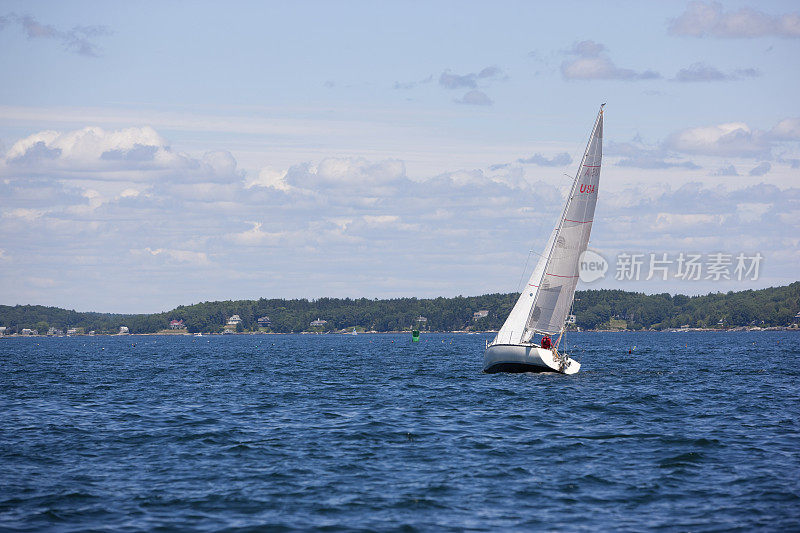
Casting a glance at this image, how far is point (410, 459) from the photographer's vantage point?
2469cm

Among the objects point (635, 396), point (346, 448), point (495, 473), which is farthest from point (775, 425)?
point (346, 448)

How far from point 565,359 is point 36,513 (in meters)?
33.9

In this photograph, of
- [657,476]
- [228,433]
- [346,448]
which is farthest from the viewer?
[228,433]

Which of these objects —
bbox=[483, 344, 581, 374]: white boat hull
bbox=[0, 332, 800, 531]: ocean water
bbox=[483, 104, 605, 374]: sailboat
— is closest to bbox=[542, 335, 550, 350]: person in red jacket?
bbox=[483, 104, 605, 374]: sailboat

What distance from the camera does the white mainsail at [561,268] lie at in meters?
46.9

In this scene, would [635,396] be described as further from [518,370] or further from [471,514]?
[471,514]

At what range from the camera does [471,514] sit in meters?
18.4

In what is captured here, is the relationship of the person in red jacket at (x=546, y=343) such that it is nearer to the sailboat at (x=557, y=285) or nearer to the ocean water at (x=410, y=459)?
the sailboat at (x=557, y=285)

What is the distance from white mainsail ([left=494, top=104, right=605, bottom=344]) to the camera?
4691cm

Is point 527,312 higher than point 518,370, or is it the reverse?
point 527,312

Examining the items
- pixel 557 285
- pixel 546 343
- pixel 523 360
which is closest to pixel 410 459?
pixel 523 360

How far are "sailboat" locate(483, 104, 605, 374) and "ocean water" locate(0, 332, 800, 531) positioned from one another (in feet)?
9.46

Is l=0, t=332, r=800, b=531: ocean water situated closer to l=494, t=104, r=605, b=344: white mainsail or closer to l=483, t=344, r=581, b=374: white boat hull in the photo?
l=483, t=344, r=581, b=374: white boat hull

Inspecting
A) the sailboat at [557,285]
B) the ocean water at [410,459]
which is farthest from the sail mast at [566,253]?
the ocean water at [410,459]
